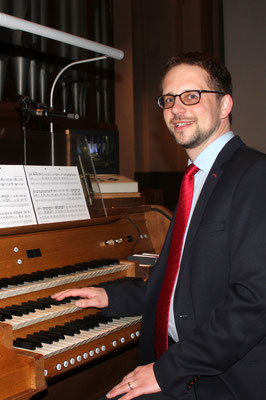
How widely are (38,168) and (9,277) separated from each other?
0.64 meters

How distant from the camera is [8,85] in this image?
159 inches

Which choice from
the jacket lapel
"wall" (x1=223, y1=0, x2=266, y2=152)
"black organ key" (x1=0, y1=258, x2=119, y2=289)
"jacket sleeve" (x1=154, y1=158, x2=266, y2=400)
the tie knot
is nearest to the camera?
"jacket sleeve" (x1=154, y1=158, x2=266, y2=400)

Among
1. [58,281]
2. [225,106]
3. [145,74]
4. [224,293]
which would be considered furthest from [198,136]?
[145,74]

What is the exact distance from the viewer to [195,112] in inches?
82.4

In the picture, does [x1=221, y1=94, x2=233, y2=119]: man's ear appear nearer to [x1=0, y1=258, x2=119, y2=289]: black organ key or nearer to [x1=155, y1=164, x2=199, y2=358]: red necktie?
[x1=155, y1=164, x2=199, y2=358]: red necktie

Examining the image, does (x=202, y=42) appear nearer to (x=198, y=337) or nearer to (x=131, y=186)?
(x=131, y=186)

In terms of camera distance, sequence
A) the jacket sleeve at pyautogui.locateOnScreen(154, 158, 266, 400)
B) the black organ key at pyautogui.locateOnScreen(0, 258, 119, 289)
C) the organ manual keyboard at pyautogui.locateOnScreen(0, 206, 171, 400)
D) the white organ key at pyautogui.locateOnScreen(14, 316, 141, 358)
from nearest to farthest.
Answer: the jacket sleeve at pyautogui.locateOnScreen(154, 158, 266, 400)
the organ manual keyboard at pyautogui.locateOnScreen(0, 206, 171, 400)
the white organ key at pyautogui.locateOnScreen(14, 316, 141, 358)
the black organ key at pyautogui.locateOnScreen(0, 258, 119, 289)

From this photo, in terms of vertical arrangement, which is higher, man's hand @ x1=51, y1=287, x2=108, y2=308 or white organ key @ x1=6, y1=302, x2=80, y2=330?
man's hand @ x1=51, y1=287, x2=108, y2=308

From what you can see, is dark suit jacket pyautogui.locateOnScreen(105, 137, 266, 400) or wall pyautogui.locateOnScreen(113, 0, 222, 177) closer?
dark suit jacket pyautogui.locateOnScreen(105, 137, 266, 400)

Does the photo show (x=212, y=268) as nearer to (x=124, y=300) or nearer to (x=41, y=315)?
(x=124, y=300)

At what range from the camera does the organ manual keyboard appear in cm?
182

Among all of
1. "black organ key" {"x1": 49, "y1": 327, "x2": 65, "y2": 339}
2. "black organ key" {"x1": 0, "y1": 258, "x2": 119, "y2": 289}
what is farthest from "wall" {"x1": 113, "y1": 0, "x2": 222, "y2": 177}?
"black organ key" {"x1": 49, "y1": 327, "x2": 65, "y2": 339}

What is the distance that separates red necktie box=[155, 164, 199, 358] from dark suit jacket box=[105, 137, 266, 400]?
0.43ft

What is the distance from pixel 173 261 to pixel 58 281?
2.07 ft
